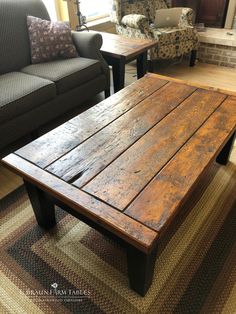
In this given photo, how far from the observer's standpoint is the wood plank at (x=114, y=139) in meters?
1.10

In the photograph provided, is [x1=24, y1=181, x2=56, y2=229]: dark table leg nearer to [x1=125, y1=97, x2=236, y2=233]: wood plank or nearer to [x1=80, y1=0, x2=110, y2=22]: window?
[x1=125, y1=97, x2=236, y2=233]: wood plank

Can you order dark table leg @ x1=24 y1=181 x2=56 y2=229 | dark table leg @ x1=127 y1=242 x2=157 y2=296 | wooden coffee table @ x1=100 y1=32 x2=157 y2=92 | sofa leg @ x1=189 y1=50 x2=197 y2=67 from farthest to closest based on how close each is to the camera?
1. sofa leg @ x1=189 y1=50 x2=197 y2=67
2. wooden coffee table @ x1=100 y1=32 x2=157 y2=92
3. dark table leg @ x1=24 y1=181 x2=56 y2=229
4. dark table leg @ x1=127 y1=242 x2=157 y2=296

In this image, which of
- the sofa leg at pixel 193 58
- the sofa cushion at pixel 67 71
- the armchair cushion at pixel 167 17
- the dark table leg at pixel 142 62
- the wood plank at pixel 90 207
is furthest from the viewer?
the sofa leg at pixel 193 58

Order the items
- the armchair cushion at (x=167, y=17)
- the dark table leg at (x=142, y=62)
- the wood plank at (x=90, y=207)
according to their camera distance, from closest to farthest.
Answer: the wood plank at (x=90, y=207), the dark table leg at (x=142, y=62), the armchair cushion at (x=167, y=17)

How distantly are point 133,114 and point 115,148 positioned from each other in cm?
32

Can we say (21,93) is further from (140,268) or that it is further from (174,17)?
(174,17)

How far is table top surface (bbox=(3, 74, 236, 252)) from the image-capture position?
0.93 m

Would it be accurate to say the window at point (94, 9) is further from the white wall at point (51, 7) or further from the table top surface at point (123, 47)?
the table top surface at point (123, 47)

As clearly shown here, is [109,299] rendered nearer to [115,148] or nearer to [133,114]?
[115,148]

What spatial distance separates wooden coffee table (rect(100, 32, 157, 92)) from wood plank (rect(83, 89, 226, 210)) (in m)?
1.03

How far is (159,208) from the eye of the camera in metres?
0.93

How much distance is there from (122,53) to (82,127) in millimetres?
1267

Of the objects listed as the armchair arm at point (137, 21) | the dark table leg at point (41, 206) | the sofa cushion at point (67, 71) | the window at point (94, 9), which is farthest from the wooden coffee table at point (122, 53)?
the dark table leg at point (41, 206)

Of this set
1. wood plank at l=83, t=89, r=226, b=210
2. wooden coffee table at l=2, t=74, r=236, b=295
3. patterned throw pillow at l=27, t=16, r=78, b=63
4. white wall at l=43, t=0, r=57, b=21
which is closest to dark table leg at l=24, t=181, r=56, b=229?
wooden coffee table at l=2, t=74, r=236, b=295
